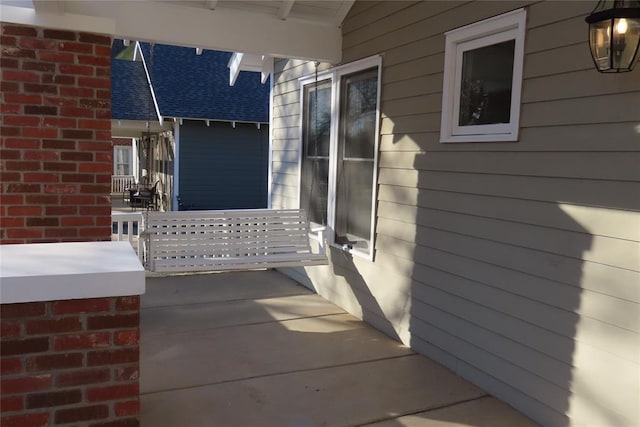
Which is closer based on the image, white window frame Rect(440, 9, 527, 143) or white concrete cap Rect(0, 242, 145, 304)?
white concrete cap Rect(0, 242, 145, 304)

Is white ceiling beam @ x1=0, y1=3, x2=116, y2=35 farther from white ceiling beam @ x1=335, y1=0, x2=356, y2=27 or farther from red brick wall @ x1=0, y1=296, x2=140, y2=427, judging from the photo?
white ceiling beam @ x1=335, y1=0, x2=356, y2=27

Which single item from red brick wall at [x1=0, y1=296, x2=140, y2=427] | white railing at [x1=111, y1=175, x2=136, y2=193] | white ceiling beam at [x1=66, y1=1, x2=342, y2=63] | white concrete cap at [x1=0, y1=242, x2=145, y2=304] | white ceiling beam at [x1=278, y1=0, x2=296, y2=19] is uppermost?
white ceiling beam at [x1=278, y1=0, x2=296, y2=19]

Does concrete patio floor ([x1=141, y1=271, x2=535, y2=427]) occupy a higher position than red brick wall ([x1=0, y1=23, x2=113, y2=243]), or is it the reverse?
red brick wall ([x1=0, y1=23, x2=113, y2=243])

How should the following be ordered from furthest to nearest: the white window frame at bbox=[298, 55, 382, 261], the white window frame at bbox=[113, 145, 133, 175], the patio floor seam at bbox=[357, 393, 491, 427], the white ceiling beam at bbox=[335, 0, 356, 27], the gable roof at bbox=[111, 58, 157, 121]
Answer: the white window frame at bbox=[113, 145, 133, 175] < the gable roof at bbox=[111, 58, 157, 121] < the white ceiling beam at bbox=[335, 0, 356, 27] < the white window frame at bbox=[298, 55, 382, 261] < the patio floor seam at bbox=[357, 393, 491, 427]

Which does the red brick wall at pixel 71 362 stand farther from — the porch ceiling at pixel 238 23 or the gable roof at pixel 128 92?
the gable roof at pixel 128 92

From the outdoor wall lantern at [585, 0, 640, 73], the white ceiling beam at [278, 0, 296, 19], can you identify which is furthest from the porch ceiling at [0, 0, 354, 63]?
the outdoor wall lantern at [585, 0, 640, 73]

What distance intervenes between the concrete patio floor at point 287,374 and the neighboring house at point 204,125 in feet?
22.9

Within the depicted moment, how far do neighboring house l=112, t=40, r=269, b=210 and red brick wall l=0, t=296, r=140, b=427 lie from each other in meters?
10.1

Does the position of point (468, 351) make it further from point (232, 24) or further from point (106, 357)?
point (232, 24)

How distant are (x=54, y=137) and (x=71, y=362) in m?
1.84

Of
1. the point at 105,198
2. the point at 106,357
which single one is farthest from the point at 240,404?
the point at 106,357

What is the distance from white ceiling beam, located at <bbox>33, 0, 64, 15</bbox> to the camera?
2867 millimetres

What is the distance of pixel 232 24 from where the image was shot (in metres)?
4.35

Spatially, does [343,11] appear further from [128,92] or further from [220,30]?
[128,92]
